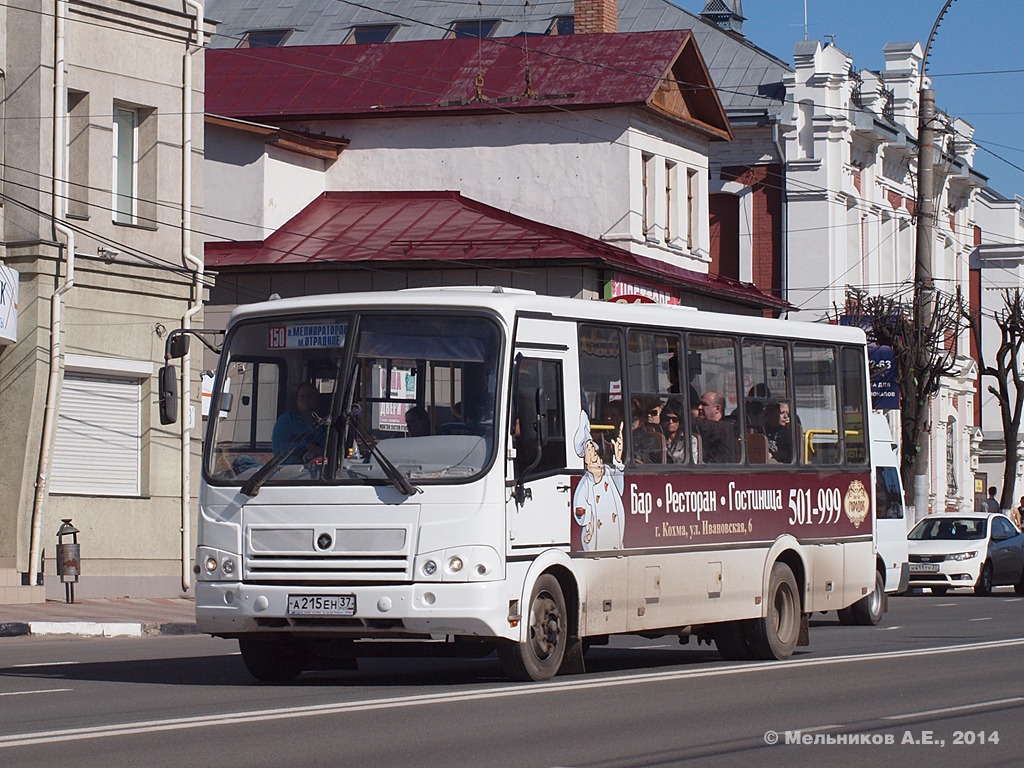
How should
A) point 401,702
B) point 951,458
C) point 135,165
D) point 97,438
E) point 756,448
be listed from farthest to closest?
point 951,458 < point 135,165 < point 97,438 < point 756,448 < point 401,702

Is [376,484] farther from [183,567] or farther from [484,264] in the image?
[484,264]


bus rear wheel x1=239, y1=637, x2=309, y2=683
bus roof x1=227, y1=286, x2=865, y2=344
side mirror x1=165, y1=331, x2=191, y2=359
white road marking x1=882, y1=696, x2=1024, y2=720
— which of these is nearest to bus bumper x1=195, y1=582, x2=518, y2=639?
bus rear wheel x1=239, y1=637, x2=309, y2=683

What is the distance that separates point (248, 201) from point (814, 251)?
59.0 ft

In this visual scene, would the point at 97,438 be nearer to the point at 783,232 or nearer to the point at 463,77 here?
the point at 463,77

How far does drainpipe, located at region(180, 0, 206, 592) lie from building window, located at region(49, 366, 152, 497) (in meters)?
0.72

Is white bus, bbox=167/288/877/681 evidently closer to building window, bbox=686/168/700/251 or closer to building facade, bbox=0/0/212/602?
building facade, bbox=0/0/212/602

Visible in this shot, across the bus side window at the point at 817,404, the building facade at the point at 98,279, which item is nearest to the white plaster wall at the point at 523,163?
the building facade at the point at 98,279

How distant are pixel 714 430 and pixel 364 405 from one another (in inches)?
145

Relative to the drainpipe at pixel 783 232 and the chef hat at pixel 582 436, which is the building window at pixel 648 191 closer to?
the drainpipe at pixel 783 232

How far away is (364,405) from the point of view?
13117mm

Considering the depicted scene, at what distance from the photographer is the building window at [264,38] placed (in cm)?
5484

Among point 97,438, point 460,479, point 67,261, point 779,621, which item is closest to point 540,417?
point 460,479

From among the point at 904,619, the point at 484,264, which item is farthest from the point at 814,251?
the point at 904,619

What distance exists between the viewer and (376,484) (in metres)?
12.9
